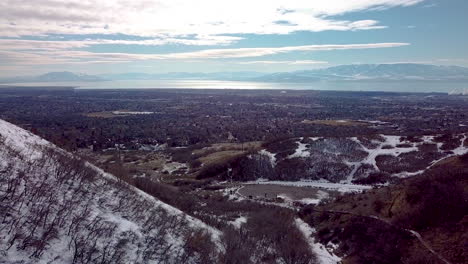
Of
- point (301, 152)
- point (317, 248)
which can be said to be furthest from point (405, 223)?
point (301, 152)

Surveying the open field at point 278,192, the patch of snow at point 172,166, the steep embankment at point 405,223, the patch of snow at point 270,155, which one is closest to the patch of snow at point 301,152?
the patch of snow at point 270,155

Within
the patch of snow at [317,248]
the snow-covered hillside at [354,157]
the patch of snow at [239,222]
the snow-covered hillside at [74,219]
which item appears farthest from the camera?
the snow-covered hillside at [354,157]

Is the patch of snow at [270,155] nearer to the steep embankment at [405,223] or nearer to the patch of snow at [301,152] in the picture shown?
the patch of snow at [301,152]

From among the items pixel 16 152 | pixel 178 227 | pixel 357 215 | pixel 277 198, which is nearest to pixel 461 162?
pixel 357 215

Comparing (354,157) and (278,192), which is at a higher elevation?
(354,157)

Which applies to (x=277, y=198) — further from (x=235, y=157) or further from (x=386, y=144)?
(x=386, y=144)

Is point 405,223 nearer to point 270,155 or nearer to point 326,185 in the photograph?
point 326,185

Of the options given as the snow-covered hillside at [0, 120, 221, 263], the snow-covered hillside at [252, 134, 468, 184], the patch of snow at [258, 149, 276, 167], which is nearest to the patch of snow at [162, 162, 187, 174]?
the snow-covered hillside at [252, 134, 468, 184]

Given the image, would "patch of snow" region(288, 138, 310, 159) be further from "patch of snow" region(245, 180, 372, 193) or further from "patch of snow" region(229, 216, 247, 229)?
"patch of snow" region(229, 216, 247, 229)
